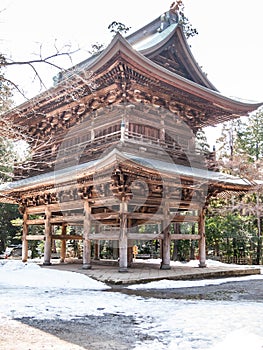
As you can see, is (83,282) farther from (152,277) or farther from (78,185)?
(78,185)

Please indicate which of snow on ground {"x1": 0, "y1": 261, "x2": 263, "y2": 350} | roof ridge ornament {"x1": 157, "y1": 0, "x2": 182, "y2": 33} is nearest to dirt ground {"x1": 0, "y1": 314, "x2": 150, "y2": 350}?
snow on ground {"x1": 0, "y1": 261, "x2": 263, "y2": 350}

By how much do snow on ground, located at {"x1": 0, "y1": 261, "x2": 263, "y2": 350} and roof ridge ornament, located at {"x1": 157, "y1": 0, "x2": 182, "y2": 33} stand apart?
10980 millimetres

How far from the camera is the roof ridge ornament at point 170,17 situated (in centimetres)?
1480

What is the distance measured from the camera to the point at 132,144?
11.0 meters

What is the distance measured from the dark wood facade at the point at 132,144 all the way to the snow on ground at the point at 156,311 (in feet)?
10.6

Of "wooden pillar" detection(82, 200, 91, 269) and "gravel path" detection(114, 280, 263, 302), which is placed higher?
"wooden pillar" detection(82, 200, 91, 269)

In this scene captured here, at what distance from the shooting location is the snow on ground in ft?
13.1

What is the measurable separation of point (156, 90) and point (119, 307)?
763 cm

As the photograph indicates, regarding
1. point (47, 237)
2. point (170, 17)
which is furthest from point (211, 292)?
point (170, 17)

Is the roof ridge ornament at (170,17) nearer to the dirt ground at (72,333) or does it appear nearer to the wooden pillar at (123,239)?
the wooden pillar at (123,239)

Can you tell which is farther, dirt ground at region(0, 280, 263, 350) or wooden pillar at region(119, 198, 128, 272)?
wooden pillar at region(119, 198, 128, 272)

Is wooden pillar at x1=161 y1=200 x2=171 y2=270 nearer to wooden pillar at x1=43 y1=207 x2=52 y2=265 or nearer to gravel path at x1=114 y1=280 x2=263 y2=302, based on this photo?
gravel path at x1=114 y1=280 x2=263 y2=302

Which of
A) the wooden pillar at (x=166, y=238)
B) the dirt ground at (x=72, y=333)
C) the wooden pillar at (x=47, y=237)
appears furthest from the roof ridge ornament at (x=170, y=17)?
the dirt ground at (x=72, y=333)

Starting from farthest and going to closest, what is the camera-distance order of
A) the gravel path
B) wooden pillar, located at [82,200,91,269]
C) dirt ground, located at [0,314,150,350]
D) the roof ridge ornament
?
the roof ridge ornament → wooden pillar, located at [82,200,91,269] → the gravel path → dirt ground, located at [0,314,150,350]
